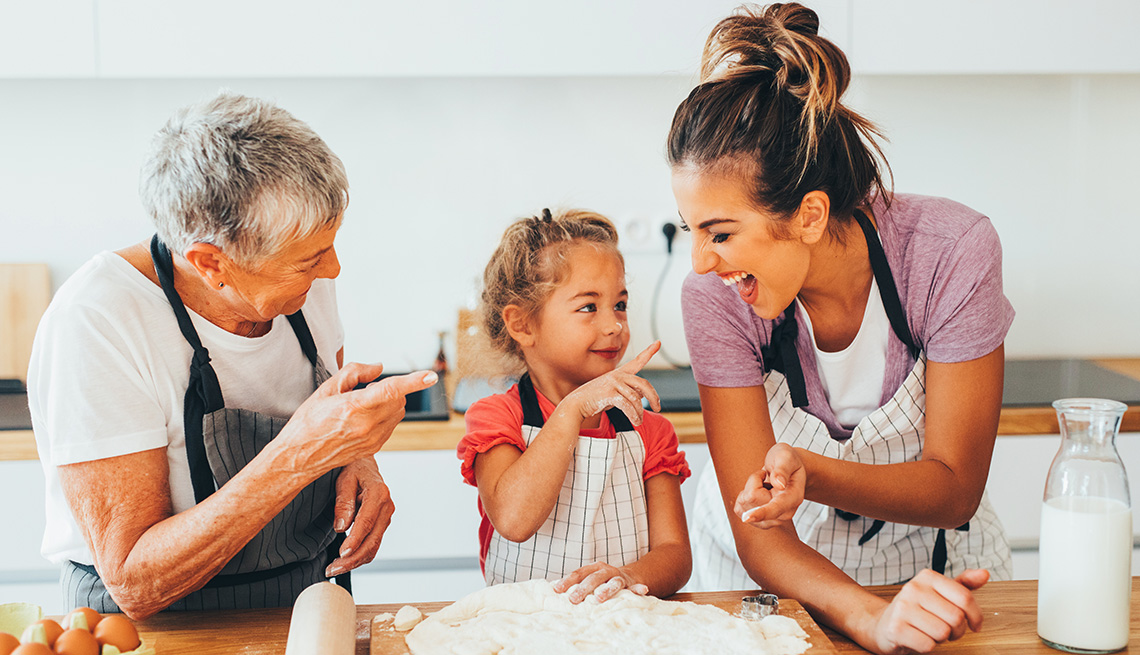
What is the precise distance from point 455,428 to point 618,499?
840 mm

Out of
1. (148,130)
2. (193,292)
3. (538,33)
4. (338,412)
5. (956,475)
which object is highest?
(538,33)

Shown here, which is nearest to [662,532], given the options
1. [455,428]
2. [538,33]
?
[455,428]

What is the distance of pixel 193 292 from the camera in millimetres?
1146

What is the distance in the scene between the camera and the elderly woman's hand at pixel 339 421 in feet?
3.33

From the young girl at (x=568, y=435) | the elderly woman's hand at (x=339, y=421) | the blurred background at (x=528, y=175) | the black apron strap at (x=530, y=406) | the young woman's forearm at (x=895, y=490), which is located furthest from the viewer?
the blurred background at (x=528, y=175)

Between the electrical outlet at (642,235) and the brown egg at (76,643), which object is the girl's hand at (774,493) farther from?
the electrical outlet at (642,235)

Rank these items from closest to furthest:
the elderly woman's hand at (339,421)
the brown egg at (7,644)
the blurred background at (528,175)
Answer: the brown egg at (7,644) → the elderly woman's hand at (339,421) → the blurred background at (528,175)

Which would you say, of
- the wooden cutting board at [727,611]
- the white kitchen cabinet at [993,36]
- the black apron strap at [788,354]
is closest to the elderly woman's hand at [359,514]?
the wooden cutting board at [727,611]

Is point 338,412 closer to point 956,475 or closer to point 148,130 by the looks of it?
point 956,475

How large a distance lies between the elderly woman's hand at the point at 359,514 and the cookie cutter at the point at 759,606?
0.46 metres

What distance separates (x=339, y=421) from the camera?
40.3 inches

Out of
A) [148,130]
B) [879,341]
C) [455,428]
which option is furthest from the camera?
[148,130]

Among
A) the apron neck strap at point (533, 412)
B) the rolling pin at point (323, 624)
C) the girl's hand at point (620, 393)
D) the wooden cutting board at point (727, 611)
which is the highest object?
the girl's hand at point (620, 393)

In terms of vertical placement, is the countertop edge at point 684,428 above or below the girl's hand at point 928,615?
below
